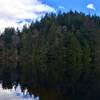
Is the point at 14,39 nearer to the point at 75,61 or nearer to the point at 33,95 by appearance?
the point at 75,61

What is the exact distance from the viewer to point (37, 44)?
505ft

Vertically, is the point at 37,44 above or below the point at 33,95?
above

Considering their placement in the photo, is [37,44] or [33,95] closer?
[33,95]

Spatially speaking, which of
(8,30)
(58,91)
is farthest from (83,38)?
(58,91)

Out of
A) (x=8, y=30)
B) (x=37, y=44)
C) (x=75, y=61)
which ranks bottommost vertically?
(x=75, y=61)

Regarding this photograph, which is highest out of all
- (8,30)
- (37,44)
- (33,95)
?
(8,30)

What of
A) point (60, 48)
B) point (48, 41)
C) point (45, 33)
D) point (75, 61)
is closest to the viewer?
point (75, 61)

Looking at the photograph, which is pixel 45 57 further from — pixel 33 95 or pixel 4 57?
pixel 33 95

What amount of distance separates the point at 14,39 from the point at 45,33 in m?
15.7

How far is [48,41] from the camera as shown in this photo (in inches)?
5851

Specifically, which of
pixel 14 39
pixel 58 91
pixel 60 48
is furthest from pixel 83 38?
pixel 58 91

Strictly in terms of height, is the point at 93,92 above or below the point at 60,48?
below

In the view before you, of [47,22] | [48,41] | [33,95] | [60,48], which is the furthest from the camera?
[47,22]

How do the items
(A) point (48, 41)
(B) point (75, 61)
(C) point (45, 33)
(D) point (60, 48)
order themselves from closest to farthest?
1. (B) point (75, 61)
2. (D) point (60, 48)
3. (A) point (48, 41)
4. (C) point (45, 33)
